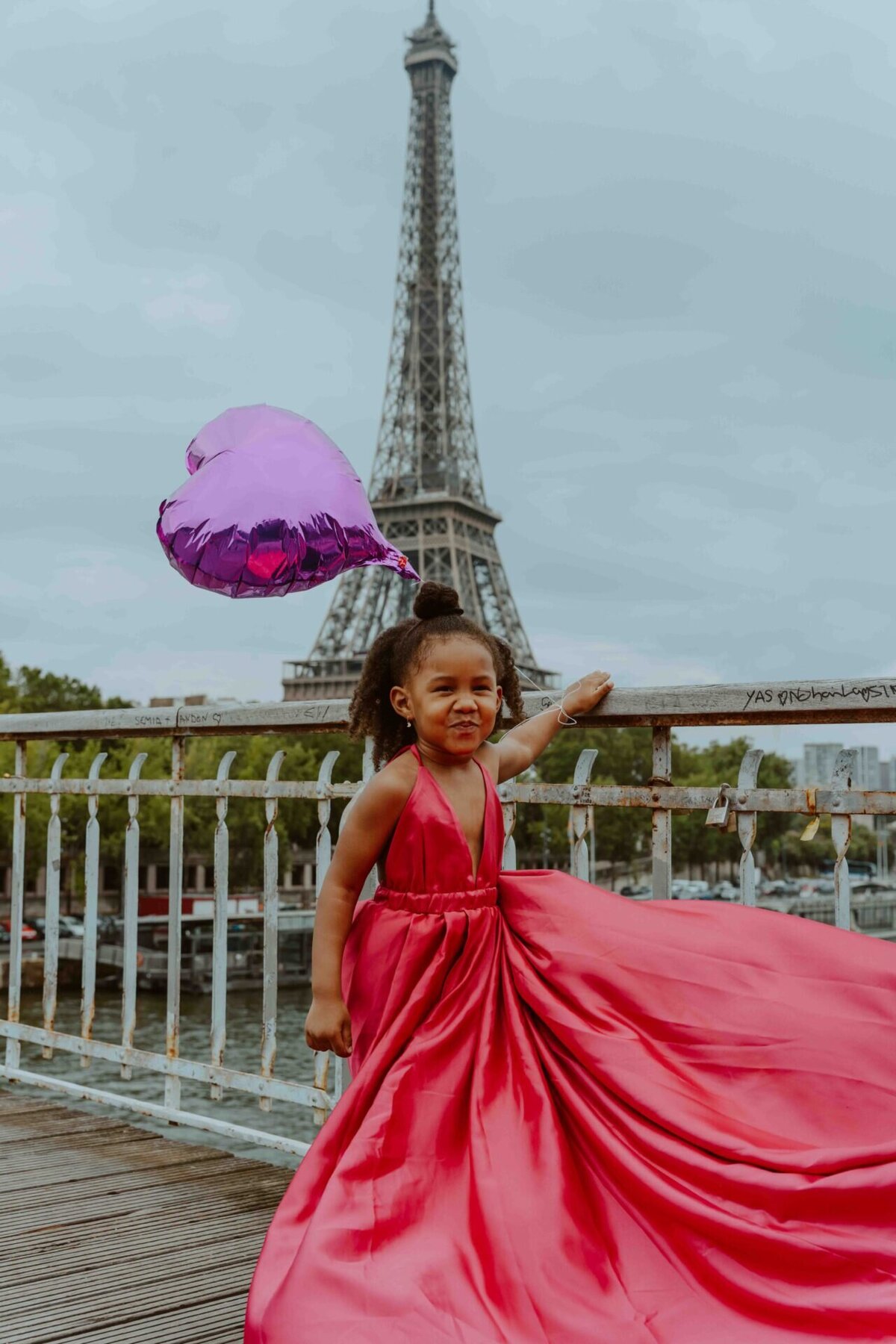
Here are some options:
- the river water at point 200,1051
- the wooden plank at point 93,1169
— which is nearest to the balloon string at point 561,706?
the wooden plank at point 93,1169

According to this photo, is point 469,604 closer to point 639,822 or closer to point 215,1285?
point 639,822

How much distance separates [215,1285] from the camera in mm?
2533

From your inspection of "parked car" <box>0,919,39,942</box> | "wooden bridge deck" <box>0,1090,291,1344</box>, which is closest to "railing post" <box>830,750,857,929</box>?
"wooden bridge deck" <box>0,1090,291,1344</box>

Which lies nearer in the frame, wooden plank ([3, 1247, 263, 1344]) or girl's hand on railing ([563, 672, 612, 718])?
wooden plank ([3, 1247, 263, 1344])

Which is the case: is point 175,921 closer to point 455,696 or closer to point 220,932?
point 220,932

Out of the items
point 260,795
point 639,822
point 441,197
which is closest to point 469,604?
point 639,822

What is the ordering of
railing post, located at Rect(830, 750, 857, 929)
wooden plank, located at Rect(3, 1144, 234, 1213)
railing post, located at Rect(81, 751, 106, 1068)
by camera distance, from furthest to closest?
railing post, located at Rect(81, 751, 106, 1068)
wooden plank, located at Rect(3, 1144, 234, 1213)
railing post, located at Rect(830, 750, 857, 929)

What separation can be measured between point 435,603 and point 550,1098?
990 mm

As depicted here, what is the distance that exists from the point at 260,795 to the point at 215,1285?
4.46ft

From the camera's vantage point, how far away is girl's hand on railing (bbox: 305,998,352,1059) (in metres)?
2.36

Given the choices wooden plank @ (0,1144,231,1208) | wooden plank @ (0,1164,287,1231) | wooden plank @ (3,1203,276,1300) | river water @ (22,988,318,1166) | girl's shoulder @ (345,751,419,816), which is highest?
girl's shoulder @ (345,751,419,816)

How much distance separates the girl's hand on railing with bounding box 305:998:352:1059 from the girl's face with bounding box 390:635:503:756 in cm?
54

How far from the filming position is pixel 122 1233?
9.30ft

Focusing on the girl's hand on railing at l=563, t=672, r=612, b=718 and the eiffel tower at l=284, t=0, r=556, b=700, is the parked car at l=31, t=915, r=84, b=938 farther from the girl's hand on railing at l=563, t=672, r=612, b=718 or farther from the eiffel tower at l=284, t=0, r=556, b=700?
the girl's hand on railing at l=563, t=672, r=612, b=718
